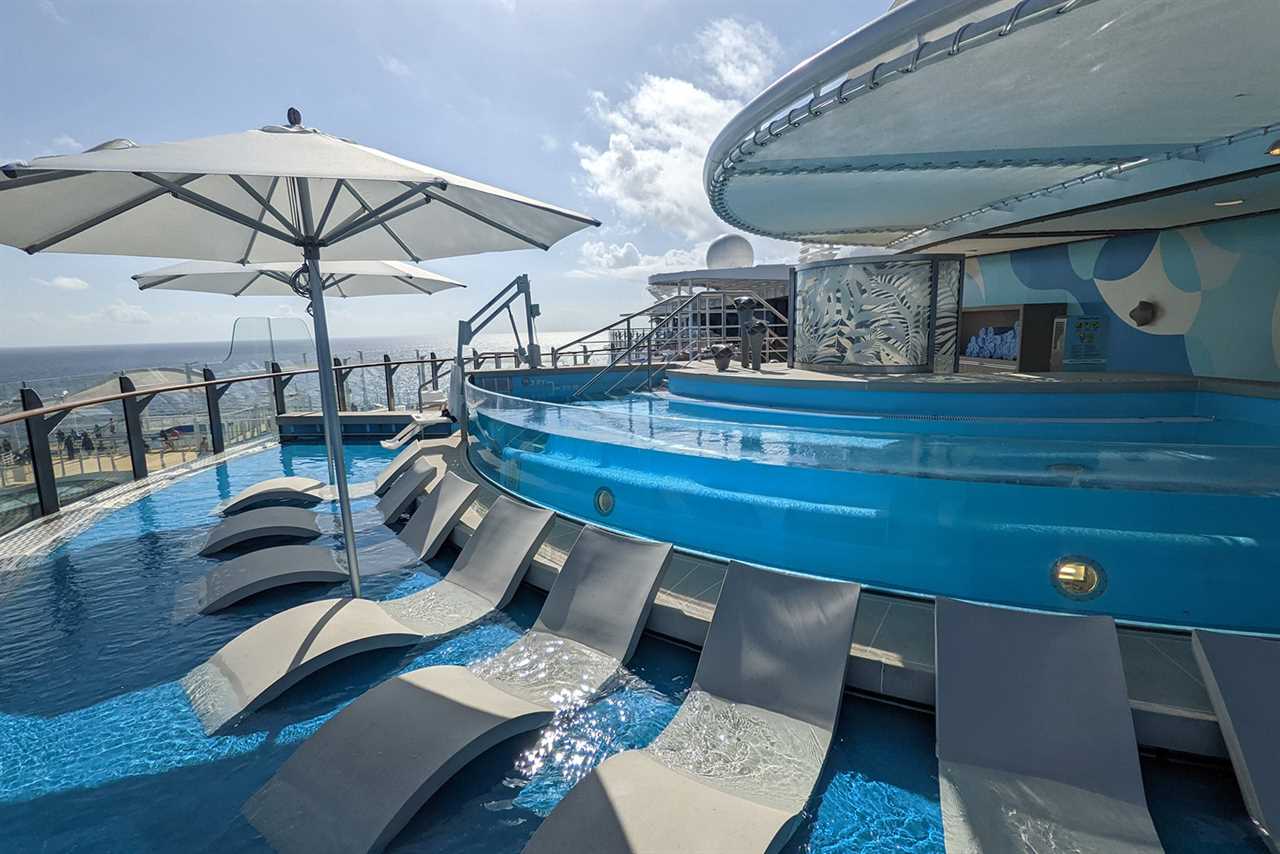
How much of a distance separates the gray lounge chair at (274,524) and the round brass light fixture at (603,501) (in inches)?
97.2

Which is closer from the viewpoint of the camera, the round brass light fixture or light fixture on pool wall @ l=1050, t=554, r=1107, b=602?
light fixture on pool wall @ l=1050, t=554, r=1107, b=602

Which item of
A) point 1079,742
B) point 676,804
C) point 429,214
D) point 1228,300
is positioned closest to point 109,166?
point 429,214

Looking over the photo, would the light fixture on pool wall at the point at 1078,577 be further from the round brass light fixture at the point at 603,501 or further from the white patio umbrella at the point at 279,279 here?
the white patio umbrella at the point at 279,279

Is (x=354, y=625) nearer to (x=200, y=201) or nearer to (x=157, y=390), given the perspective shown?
(x=200, y=201)

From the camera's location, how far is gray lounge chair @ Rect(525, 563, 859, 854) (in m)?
2.20

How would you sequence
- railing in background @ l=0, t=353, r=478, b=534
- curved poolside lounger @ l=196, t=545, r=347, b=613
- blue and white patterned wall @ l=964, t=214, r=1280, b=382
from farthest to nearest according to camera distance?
blue and white patterned wall @ l=964, t=214, r=1280, b=382
railing in background @ l=0, t=353, r=478, b=534
curved poolside lounger @ l=196, t=545, r=347, b=613

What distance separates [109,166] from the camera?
8.93ft

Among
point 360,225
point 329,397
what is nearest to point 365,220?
point 360,225

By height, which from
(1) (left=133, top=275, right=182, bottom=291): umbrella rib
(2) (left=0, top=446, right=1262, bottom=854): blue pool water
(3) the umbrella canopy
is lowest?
(2) (left=0, top=446, right=1262, bottom=854): blue pool water

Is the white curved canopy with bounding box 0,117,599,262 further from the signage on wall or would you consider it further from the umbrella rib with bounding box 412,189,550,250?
the signage on wall

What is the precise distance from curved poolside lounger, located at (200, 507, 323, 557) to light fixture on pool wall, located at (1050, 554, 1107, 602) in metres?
6.45

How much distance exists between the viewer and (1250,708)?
8.07 feet

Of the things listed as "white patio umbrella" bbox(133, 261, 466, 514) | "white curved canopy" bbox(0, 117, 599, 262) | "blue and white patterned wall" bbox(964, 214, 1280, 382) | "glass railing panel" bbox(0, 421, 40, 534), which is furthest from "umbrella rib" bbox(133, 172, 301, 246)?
"blue and white patterned wall" bbox(964, 214, 1280, 382)

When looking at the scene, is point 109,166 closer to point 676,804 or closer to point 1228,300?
point 676,804
